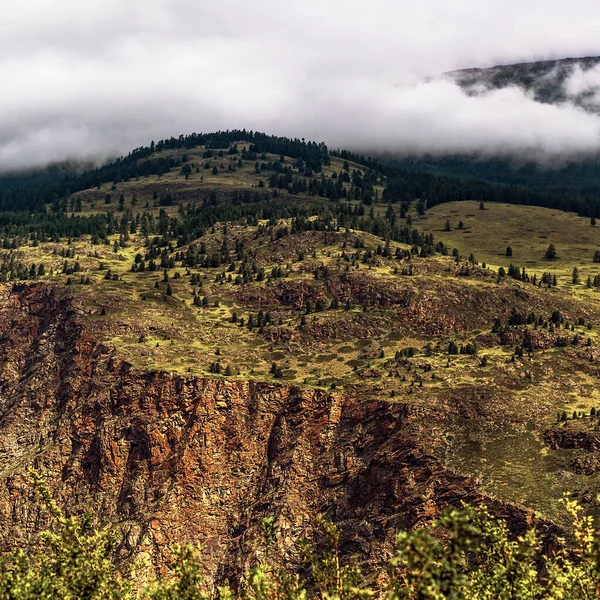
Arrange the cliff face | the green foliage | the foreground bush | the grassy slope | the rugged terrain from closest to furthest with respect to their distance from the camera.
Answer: the foreground bush
the green foliage
the rugged terrain
the grassy slope
the cliff face

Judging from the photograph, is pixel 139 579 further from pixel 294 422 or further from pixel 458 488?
pixel 458 488

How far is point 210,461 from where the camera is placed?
505 feet

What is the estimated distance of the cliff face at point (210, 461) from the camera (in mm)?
136125

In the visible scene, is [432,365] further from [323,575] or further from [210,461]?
[323,575]

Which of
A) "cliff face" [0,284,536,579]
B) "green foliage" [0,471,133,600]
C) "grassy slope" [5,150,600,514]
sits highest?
"green foliage" [0,471,133,600]

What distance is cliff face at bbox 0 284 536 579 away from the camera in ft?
447

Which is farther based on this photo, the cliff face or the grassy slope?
the cliff face

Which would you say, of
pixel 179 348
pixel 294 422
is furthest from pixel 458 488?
pixel 179 348

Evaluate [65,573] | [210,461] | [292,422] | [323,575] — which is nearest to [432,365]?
[292,422]

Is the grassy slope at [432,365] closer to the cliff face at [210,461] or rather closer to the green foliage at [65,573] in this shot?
the cliff face at [210,461]

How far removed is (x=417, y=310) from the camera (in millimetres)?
195750

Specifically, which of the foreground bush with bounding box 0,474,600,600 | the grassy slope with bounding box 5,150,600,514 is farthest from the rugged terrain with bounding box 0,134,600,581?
the foreground bush with bounding box 0,474,600,600

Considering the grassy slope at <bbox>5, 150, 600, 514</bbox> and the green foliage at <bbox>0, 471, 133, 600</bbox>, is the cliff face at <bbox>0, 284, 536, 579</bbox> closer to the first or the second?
the grassy slope at <bbox>5, 150, 600, 514</bbox>

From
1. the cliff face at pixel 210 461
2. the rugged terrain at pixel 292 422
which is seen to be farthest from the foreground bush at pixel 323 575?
the cliff face at pixel 210 461
